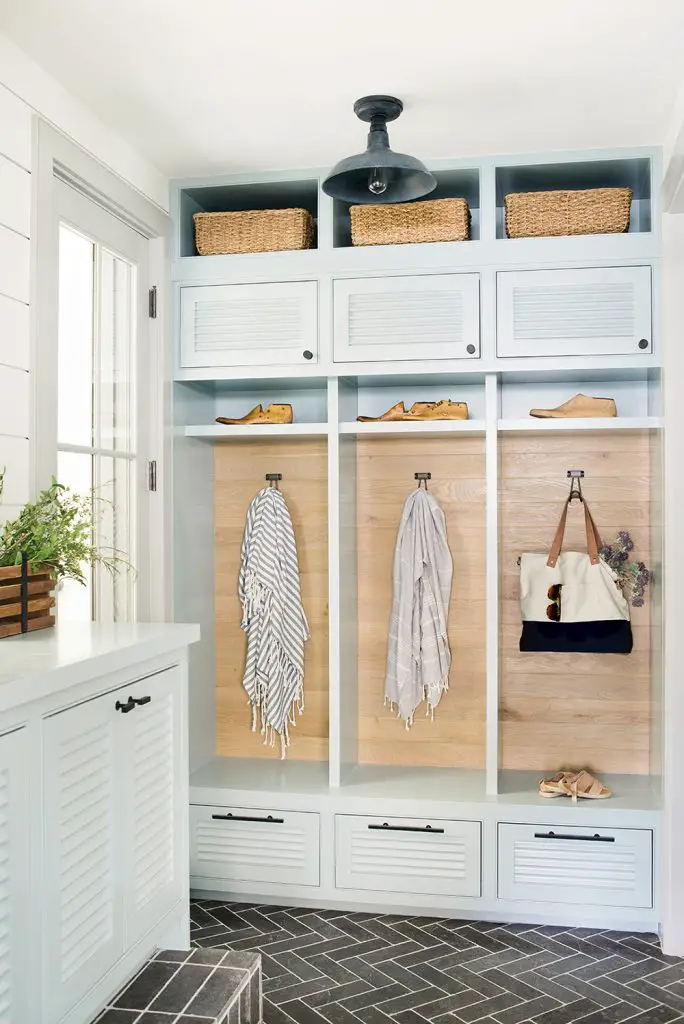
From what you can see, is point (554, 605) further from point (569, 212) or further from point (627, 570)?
point (569, 212)

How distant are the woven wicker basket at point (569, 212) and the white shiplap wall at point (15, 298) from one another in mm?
1556

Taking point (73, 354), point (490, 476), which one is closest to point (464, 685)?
point (490, 476)

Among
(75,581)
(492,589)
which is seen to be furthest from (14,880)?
(492,589)

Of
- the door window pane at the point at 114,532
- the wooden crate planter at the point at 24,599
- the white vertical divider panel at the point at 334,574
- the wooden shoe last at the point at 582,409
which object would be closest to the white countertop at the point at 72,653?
the wooden crate planter at the point at 24,599

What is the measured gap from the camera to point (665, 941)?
288cm

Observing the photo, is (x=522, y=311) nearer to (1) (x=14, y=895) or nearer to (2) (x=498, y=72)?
(2) (x=498, y=72)

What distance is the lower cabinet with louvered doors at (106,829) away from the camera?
1.69m

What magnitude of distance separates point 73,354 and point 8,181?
0.54 m

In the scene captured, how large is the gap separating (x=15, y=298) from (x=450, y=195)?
1772 millimetres

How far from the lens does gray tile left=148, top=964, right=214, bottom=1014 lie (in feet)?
6.39

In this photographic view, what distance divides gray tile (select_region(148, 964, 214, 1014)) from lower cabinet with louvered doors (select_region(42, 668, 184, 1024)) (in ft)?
0.41

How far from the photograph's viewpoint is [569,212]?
3102 millimetres

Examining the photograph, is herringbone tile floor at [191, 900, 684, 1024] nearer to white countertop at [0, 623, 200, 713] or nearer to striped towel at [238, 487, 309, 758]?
striped towel at [238, 487, 309, 758]

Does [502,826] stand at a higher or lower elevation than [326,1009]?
higher
